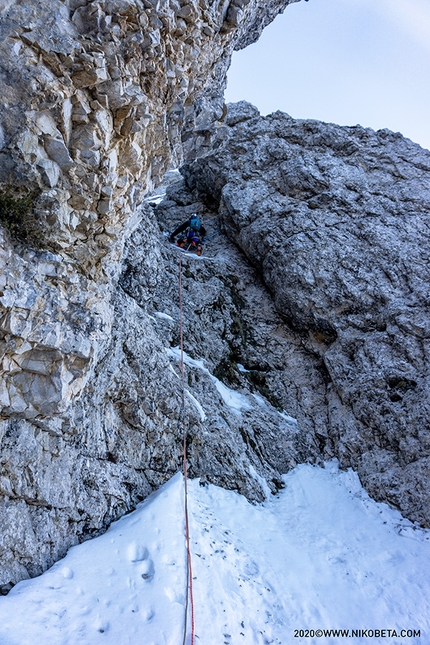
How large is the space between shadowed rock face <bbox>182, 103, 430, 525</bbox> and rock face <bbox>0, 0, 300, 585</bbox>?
659cm

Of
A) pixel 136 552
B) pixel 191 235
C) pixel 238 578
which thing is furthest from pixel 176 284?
pixel 238 578

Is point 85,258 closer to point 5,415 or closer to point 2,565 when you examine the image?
point 5,415

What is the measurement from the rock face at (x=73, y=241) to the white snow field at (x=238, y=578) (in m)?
0.76

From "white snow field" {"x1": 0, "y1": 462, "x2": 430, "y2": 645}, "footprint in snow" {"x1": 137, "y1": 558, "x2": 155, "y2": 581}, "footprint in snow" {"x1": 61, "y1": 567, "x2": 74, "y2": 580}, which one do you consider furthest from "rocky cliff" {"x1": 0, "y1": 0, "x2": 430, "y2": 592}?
"footprint in snow" {"x1": 137, "y1": 558, "x2": 155, "y2": 581}

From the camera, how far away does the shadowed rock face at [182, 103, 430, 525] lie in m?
12.0

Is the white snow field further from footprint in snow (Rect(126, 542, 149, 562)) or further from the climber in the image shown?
the climber

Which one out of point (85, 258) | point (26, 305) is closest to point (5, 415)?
point (26, 305)

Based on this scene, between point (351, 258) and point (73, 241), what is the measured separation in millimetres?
11643

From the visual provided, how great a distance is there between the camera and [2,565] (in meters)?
5.97

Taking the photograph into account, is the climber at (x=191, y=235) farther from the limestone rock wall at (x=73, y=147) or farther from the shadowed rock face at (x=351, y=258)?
the limestone rock wall at (x=73, y=147)

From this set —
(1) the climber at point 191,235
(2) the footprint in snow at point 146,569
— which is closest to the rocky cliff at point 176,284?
(1) the climber at point 191,235

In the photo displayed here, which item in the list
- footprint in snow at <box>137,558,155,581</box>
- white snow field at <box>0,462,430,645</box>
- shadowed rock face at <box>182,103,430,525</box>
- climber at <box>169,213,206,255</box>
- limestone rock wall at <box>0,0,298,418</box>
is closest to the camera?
white snow field at <box>0,462,430,645</box>

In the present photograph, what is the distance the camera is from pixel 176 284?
51.6 ft

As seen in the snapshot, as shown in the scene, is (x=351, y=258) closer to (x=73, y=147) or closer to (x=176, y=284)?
(x=176, y=284)
